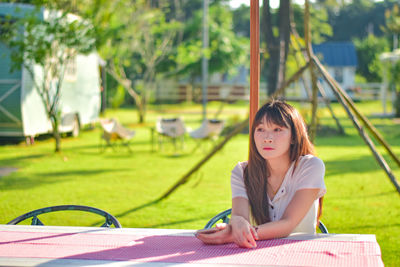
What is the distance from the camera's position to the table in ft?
6.02

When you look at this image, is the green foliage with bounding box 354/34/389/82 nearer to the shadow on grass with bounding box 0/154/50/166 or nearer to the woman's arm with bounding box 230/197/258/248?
the shadow on grass with bounding box 0/154/50/166

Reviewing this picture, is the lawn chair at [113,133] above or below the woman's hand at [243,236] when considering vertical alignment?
below

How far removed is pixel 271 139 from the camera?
2332mm

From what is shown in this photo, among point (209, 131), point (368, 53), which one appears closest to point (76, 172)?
point (209, 131)

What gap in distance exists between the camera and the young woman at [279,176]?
7.66 feet

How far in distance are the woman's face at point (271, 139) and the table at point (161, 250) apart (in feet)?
1.24

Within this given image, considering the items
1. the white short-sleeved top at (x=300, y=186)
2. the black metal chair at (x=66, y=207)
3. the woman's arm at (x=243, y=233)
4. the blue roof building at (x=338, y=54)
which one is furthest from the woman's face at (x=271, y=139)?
the blue roof building at (x=338, y=54)

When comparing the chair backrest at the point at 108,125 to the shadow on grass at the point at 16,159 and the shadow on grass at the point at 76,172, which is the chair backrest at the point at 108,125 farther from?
the shadow on grass at the point at 76,172

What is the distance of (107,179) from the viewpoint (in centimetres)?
852

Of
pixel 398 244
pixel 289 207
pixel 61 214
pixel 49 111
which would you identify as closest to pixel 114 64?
pixel 49 111

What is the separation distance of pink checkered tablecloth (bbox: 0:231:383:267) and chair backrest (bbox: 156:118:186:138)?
9524mm

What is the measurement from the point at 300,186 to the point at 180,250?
2.10 ft

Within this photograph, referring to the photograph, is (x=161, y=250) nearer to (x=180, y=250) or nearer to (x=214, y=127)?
(x=180, y=250)

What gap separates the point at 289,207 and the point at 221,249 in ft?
1.45
